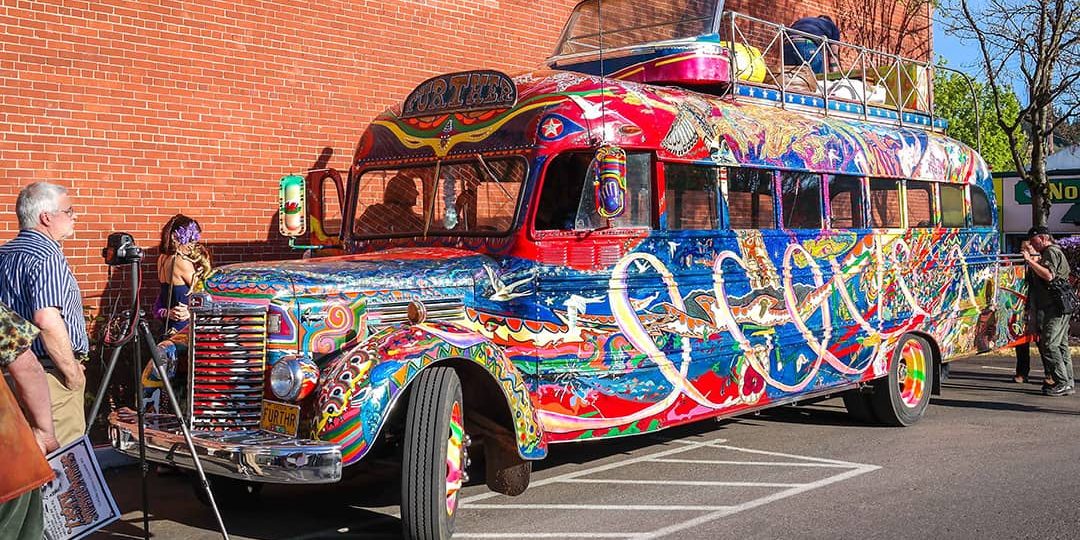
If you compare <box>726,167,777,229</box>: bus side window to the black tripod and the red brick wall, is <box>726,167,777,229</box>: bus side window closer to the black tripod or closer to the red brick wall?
the black tripod

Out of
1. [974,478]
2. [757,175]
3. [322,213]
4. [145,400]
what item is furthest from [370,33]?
[974,478]

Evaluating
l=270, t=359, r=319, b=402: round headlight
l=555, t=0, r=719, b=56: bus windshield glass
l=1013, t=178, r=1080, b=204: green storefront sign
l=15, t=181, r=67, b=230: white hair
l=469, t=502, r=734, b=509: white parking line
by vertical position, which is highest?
l=555, t=0, r=719, b=56: bus windshield glass

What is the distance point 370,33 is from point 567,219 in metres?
5.91

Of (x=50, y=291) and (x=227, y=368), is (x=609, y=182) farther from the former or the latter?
(x=50, y=291)

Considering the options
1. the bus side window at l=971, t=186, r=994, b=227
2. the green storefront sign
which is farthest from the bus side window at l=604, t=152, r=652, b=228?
the green storefront sign

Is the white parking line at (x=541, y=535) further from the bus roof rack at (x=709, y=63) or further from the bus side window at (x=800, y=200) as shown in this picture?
the bus side window at (x=800, y=200)

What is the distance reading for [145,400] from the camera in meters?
6.64

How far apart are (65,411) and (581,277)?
10.1 feet

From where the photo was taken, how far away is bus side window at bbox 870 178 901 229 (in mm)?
10008

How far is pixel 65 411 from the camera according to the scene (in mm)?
5613

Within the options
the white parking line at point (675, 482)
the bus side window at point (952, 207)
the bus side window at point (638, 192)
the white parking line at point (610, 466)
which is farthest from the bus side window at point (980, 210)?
the bus side window at point (638, 192)

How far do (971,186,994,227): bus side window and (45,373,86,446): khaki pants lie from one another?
8.84 m

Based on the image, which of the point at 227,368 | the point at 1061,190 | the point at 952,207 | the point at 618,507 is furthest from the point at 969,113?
the point at 227,368

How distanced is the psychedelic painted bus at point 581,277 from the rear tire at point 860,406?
0.8 inches
